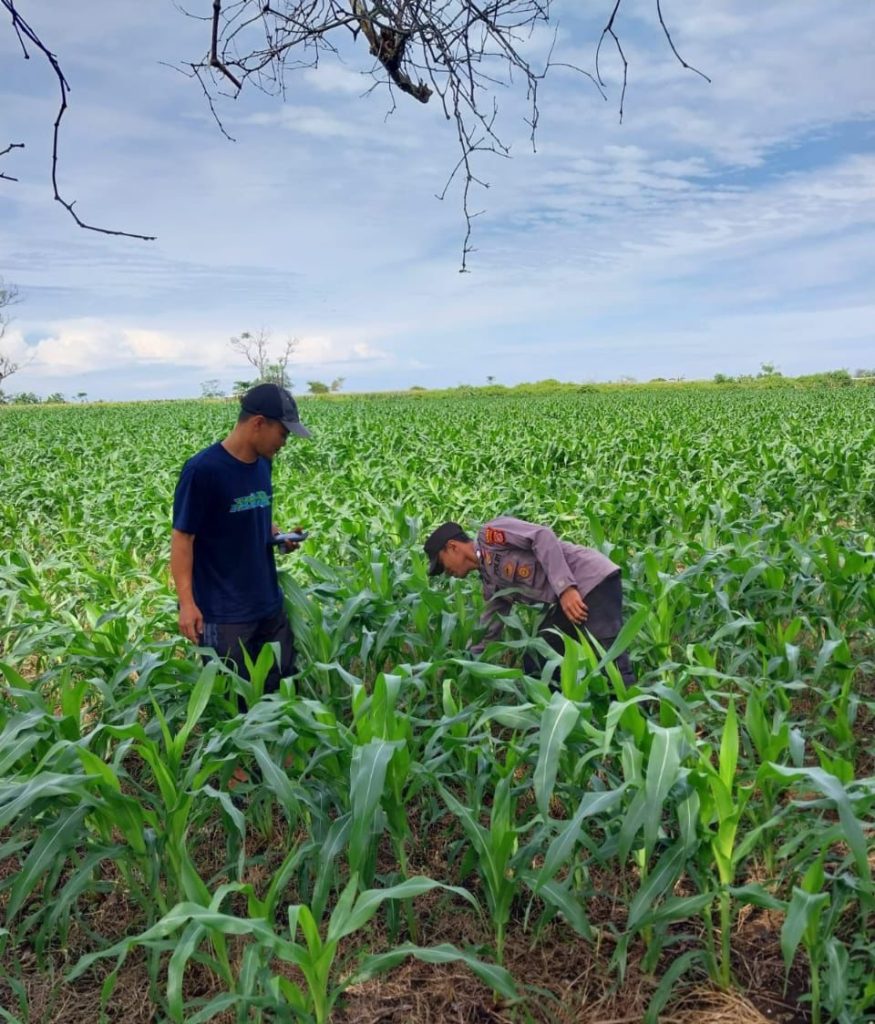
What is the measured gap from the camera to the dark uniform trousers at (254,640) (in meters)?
3.95

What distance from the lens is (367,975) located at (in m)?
2.10

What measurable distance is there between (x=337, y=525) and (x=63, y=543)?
3.12 metres

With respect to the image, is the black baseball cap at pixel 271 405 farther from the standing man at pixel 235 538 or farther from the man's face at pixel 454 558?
the man's face at pixel 454 558

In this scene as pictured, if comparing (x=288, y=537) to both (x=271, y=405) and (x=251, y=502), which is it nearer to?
(x=251, y=502)

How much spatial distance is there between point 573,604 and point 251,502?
5.10 feet

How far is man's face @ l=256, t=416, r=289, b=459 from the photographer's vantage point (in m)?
3.74

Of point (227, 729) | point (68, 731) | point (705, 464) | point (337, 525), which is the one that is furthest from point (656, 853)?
point (705, 464)

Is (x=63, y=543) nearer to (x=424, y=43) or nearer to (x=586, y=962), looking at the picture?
(x=424, y=43)

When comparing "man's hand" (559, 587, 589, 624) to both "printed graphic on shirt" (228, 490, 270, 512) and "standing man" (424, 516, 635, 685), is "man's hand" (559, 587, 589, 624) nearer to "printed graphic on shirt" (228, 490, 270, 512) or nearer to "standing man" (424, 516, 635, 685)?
"standing man" (424, 516, 635, 685)

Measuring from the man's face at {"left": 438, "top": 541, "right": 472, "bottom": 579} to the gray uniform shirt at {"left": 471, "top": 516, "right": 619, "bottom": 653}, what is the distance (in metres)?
0.11

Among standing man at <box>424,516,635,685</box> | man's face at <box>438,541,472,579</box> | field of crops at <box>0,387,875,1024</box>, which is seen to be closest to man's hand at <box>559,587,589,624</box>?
standing man at <box>424,516,635,685</box>

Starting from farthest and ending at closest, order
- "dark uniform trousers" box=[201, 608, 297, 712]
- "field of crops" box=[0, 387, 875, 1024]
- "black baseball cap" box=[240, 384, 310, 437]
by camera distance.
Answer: "dark uniform trousers" box=[201, 608, 297, 712] → "black baseball cap" box=[240, 384, 310, 437] → "field of crops" box=[0, 387, 875, 1024]

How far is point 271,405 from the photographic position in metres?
3.69

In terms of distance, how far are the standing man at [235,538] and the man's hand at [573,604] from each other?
1318mm
